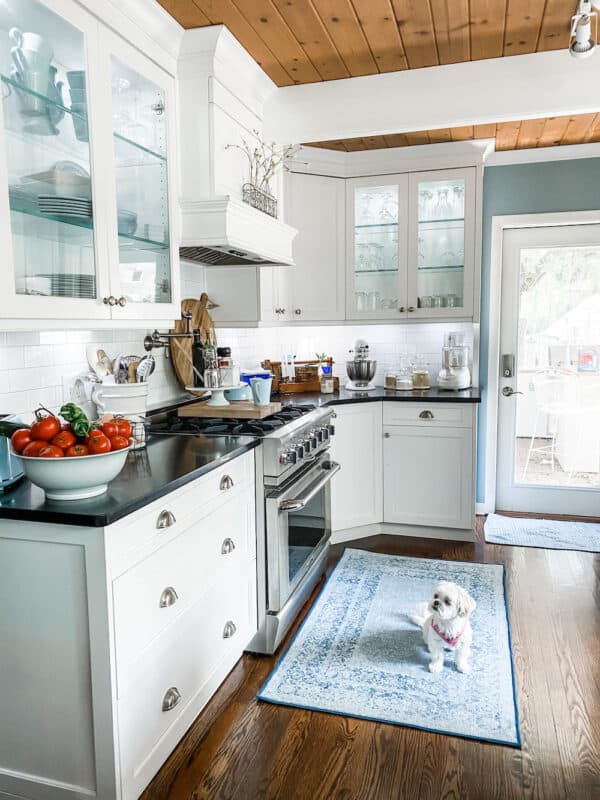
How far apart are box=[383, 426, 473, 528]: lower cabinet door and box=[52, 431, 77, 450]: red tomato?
2.59 metres

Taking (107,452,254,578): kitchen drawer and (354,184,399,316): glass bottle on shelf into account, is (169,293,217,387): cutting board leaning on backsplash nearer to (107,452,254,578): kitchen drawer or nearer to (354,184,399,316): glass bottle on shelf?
(107,452,254,578): kitchen drawer

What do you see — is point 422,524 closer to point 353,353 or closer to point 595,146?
point 353,353

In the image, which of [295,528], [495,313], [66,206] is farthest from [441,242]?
[66,206]

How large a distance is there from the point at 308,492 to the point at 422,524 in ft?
4.63

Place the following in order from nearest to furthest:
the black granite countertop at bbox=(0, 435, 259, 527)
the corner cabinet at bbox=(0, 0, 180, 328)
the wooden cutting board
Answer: the black granite countertop at bbox=(0, 435, 259, 527)
the corner cabinet at bbox=(0, 0, 180, 328)
the wooden cutting board

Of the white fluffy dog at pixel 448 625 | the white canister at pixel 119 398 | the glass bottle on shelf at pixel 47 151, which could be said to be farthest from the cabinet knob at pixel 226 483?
the white fluffy dog at pixel 448 625

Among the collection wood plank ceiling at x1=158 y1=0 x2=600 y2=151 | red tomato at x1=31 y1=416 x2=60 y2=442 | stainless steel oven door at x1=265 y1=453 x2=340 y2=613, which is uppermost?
wood plank ceiling at x1=158 y1=0 x2=600 y2=151

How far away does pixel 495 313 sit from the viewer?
441cm

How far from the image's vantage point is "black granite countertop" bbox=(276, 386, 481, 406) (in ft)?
12.4

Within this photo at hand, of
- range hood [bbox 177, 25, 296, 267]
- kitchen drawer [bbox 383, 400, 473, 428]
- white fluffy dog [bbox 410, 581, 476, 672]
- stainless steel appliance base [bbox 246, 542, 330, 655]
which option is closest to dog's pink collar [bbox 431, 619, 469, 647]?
white fluffy dog [bbox 410, 581, 476, 672]

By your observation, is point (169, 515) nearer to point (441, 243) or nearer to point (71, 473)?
point (71, 473)

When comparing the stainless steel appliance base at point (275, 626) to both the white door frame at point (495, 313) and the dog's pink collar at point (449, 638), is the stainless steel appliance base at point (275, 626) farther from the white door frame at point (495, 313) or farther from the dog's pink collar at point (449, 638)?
the white door frame at point (495, 313)

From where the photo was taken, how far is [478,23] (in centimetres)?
249

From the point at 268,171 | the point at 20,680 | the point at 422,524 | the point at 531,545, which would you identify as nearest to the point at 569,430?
the point at 531,545
